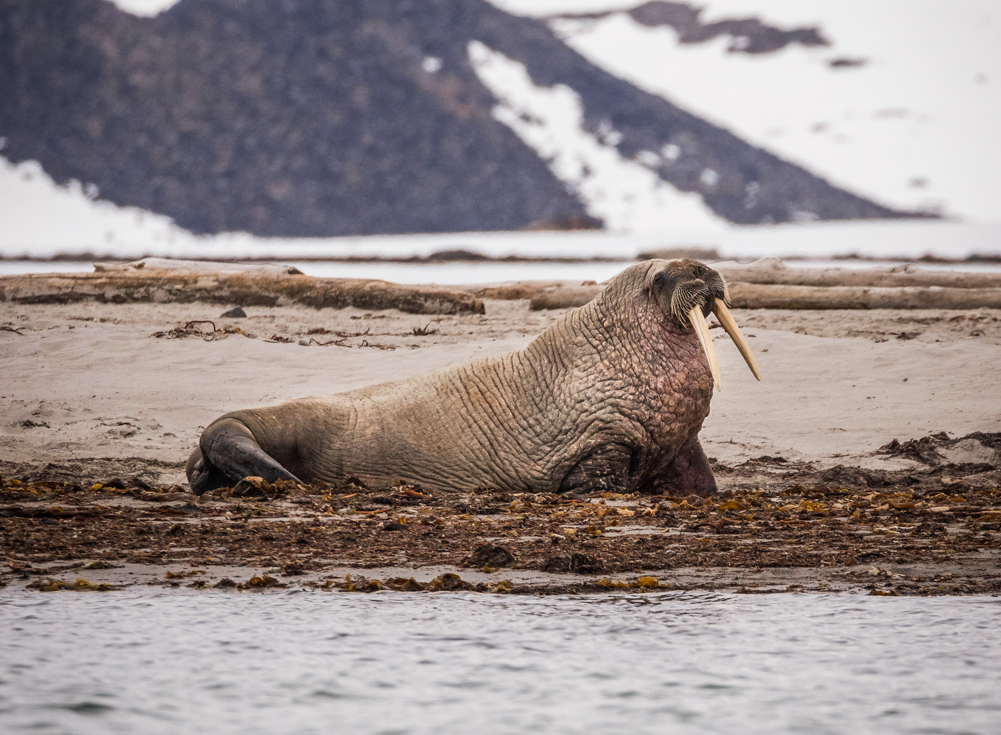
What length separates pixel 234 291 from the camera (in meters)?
13.3

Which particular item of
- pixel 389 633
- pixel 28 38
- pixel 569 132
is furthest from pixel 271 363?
pixel 28 38

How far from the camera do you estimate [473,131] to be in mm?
64438

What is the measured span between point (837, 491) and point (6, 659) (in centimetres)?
439

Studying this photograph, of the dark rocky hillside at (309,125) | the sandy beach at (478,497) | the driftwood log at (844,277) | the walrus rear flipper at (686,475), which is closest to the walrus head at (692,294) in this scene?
the walrus rear flipper at (686,475)

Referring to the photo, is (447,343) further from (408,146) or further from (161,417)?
(408,146)

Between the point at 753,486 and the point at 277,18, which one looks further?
the point at 277,18

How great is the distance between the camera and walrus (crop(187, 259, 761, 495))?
657 centimetres

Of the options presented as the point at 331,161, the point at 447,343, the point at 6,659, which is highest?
the point at 331,161

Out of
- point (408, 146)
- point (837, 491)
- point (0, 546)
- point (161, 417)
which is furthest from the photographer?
point (408, 146)

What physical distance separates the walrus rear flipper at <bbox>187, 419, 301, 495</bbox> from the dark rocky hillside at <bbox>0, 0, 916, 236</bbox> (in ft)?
169

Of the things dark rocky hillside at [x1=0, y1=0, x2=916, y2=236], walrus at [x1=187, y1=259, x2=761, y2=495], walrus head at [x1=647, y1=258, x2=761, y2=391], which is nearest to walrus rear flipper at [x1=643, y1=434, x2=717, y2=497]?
walrus at [x1=187, y1=259, x2=761, y2=495]

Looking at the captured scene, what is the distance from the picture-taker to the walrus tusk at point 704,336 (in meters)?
6.18

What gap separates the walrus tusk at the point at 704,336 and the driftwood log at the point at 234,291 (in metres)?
6.39

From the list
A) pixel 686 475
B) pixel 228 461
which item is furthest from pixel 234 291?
pixel 686 475
